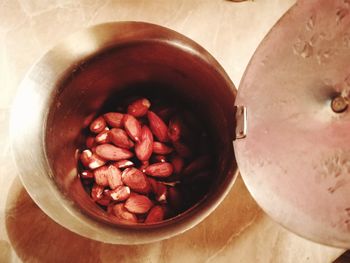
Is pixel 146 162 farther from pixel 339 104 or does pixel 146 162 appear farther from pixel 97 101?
pixel 339 104

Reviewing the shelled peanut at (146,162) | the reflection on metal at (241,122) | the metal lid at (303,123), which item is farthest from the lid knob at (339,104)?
the shelled peanut at (146,162)

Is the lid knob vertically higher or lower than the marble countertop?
higher

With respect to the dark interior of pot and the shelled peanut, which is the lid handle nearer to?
the dark interior of pot

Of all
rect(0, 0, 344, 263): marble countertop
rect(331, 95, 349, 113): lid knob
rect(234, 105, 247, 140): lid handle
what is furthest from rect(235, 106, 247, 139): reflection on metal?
rect(0, 0, 344, 263): marble countertop

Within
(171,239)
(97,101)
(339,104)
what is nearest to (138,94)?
(97,101)

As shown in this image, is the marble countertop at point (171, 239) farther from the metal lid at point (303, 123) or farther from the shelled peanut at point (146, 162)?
the metal lid at point (303, 123)

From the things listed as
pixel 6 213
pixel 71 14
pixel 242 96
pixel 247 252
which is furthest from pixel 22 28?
pixel 247 252

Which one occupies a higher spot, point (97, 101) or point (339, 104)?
point (339, 104)
